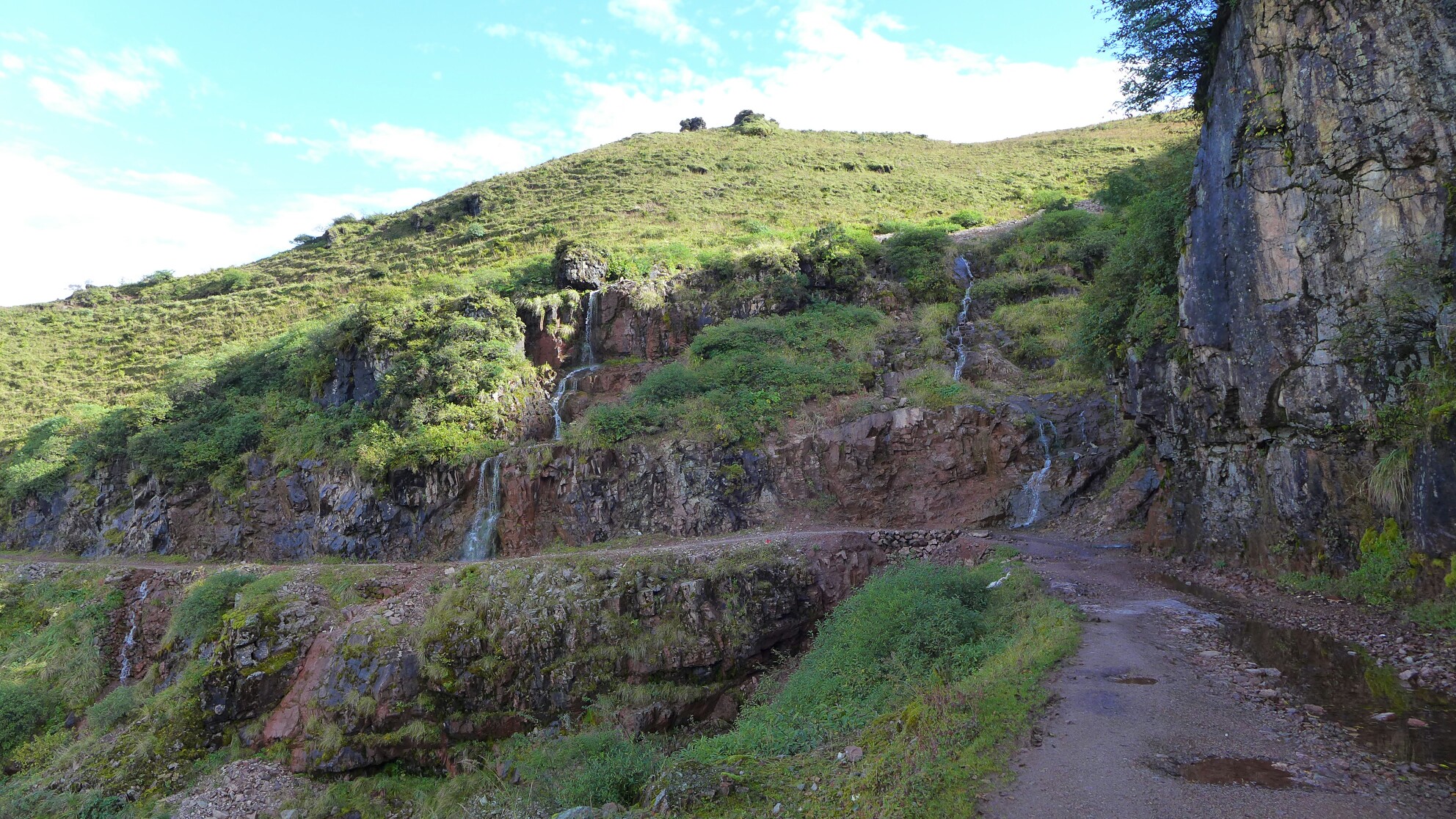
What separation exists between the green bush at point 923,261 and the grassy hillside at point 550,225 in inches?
278

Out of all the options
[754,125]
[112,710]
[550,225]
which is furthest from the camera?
[754,125]

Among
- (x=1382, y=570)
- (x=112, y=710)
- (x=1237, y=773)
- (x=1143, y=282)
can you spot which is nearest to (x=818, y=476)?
(x=1143, y=282)

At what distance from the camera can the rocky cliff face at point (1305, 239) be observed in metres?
9.03

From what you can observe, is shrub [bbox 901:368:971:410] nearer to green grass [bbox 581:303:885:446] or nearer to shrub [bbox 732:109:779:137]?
green grass [bbox 581:303:885:446]

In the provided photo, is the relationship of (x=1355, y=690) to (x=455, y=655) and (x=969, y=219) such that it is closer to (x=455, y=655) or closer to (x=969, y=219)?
(x=455, y=655)

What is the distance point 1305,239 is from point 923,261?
21176 mm

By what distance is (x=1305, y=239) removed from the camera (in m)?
10.3

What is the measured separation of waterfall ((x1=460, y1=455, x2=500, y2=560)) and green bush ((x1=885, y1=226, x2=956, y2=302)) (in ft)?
63.4

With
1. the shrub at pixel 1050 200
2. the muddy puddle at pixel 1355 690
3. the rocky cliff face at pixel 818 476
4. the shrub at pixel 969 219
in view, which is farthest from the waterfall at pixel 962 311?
the muddy puddle at pixel 1355 690

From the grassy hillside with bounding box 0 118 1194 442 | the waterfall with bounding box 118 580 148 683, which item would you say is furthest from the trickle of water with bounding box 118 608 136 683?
the grassy hillside with bounding box 0 118 1194 442

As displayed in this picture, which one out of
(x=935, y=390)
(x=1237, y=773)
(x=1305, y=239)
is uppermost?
(x=1305, y=239)

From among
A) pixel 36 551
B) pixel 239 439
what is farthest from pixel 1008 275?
pixel 36 551

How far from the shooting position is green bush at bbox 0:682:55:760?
47.8ft

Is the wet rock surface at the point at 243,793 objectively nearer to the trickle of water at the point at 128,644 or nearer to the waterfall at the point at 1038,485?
the trickle of water at the point at 128,644
